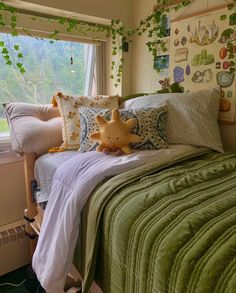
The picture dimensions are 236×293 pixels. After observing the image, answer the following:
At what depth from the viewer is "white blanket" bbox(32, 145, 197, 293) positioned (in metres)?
1.02

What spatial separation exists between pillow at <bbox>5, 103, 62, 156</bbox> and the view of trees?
0.27 meters

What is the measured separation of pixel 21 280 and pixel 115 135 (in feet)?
4.10

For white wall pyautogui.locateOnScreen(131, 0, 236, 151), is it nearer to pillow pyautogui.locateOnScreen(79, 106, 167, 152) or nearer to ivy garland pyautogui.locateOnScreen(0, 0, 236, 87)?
ivy garland pyautogui.locateOnScreen(0, 0, 236, 87)

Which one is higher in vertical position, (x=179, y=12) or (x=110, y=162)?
(x=179, y=12)

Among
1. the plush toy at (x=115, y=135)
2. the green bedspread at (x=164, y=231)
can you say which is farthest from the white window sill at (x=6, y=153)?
the green bedspread at (x=164, y=231)

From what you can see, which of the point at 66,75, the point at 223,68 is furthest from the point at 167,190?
the point at 66,75

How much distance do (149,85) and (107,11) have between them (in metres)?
0.67

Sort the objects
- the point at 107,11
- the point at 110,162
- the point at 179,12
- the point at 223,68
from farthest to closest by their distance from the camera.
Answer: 1. the point at 107,11
2. the point at 179,12
3. the point at 223,68
4. the point at 110,162

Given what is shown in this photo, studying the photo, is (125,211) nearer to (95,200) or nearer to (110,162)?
(95,200)

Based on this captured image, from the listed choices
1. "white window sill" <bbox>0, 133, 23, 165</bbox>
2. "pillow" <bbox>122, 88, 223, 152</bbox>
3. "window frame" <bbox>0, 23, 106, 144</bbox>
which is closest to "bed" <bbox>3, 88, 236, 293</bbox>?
"pillow" <bbox>122, 88, 223, 152</bbox>

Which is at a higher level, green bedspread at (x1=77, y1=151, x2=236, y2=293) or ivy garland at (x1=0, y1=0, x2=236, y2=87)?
ivy garland at (x1=0, y1=0, x2=236, y2=87)

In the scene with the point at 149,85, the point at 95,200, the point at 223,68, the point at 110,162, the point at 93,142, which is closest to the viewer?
the point at 95,200

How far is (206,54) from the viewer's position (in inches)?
65.0

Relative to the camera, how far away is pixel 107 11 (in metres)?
1.93
